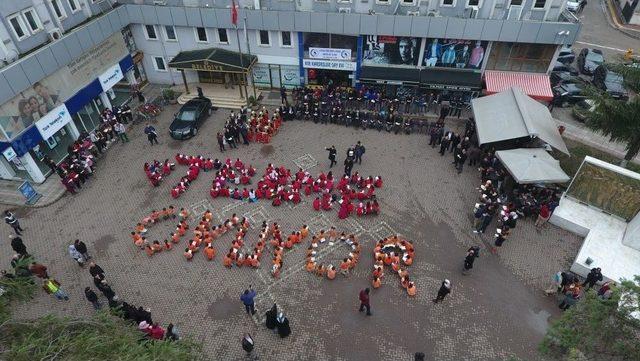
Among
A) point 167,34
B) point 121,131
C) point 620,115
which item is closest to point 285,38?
point 167,34

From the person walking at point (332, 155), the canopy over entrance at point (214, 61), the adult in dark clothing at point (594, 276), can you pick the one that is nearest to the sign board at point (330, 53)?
the canopy over entrance at point (214, 61)

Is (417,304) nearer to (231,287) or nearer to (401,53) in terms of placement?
(231,287)

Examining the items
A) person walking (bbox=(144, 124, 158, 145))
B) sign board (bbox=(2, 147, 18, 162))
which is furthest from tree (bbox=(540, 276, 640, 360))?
sign board (bbox=(2, 147, 18, 162))

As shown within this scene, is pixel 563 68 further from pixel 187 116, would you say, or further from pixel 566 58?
pixel 187 116

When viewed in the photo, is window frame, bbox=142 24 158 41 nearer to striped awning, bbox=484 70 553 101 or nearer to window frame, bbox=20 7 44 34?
window frame, bbox=20 7 44 34

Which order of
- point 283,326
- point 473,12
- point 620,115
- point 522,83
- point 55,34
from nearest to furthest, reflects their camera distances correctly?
point 283,326
point 620,115
point 55,34
point 473,12
point 522,83

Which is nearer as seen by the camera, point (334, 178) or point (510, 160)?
point (510, 160)

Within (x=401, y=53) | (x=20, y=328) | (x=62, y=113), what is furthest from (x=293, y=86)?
(x=20, y=328)
